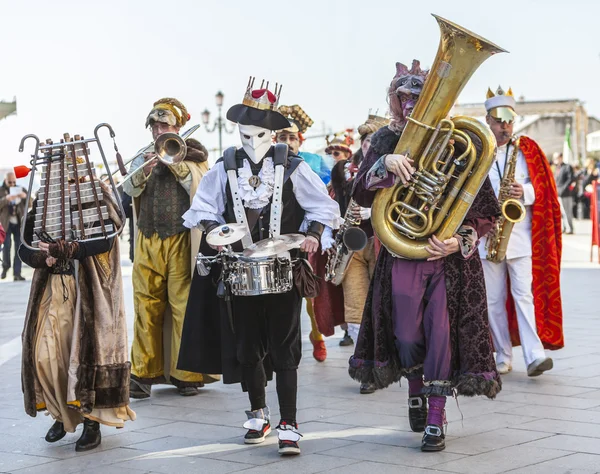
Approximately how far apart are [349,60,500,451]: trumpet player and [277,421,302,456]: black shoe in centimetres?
50

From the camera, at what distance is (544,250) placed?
8.14m

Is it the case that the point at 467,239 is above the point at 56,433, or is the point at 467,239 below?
above

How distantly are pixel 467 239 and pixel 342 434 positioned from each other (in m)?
1.32

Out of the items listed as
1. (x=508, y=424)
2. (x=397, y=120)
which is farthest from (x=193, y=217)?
(x=508, y=424)

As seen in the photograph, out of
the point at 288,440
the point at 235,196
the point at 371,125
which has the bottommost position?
the point at 288,440

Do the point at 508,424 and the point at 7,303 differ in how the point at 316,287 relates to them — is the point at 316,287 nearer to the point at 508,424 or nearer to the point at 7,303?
the point at 508,424

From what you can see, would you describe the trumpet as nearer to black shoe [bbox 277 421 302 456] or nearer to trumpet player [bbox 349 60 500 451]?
trumpet player [bbox 349 60 500 451]

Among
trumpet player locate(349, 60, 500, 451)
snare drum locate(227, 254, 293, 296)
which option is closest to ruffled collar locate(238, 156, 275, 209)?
snare drum locate(227, 254, 293, 296)

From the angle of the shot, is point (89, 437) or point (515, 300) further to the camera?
point (515, 300)

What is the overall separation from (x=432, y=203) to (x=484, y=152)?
0.37 m

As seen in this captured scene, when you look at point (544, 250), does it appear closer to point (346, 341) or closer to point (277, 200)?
point (346, 341)

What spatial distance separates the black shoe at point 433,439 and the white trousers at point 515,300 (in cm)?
235

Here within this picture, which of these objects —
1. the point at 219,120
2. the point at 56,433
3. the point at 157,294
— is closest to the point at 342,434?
the point at 56,433

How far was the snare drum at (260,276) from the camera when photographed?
18.4ft
